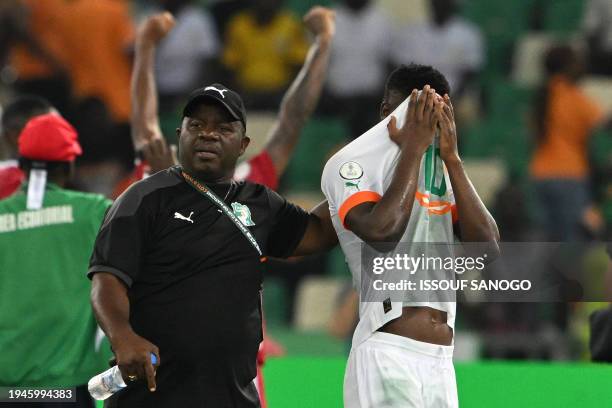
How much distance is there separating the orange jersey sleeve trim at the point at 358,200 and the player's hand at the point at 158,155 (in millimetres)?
1459

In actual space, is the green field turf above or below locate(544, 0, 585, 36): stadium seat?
below

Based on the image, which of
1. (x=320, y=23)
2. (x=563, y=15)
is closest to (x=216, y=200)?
(x=320, y=23)

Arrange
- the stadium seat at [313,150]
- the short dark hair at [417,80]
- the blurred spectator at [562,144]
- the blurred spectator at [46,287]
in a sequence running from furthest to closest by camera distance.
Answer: the stadium seat at [313,150] < the blurred spectator at [562,144] < the blurred spectator at [46,287] < the short dark hair at [417,80]

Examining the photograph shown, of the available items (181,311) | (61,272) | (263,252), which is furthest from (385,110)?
(61,272)

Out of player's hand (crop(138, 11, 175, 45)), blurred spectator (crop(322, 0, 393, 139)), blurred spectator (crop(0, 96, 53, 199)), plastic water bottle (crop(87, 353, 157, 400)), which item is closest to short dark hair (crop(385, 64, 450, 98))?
plastic water bottle (crop(87, 353, 157, 400))

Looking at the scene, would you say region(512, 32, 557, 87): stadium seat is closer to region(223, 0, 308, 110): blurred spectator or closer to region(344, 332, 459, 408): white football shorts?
region(223, 0, 308, 110): blurred spectator

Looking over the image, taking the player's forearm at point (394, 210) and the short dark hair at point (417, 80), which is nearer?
the player's forearm at point (394, 210)

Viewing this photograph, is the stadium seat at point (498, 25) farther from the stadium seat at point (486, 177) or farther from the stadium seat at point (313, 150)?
the stadium seat at point (313, 150)

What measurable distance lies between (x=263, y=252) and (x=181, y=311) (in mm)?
401

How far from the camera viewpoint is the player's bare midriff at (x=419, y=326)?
171 inches

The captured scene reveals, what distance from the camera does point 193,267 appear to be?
172 inches

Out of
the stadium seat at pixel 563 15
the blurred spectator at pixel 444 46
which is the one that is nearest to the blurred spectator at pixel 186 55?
the blurred spectator at pixel 444 46

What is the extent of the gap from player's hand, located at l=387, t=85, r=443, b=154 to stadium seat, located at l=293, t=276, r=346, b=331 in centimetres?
607

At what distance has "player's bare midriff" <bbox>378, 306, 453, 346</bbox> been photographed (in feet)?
14.2
